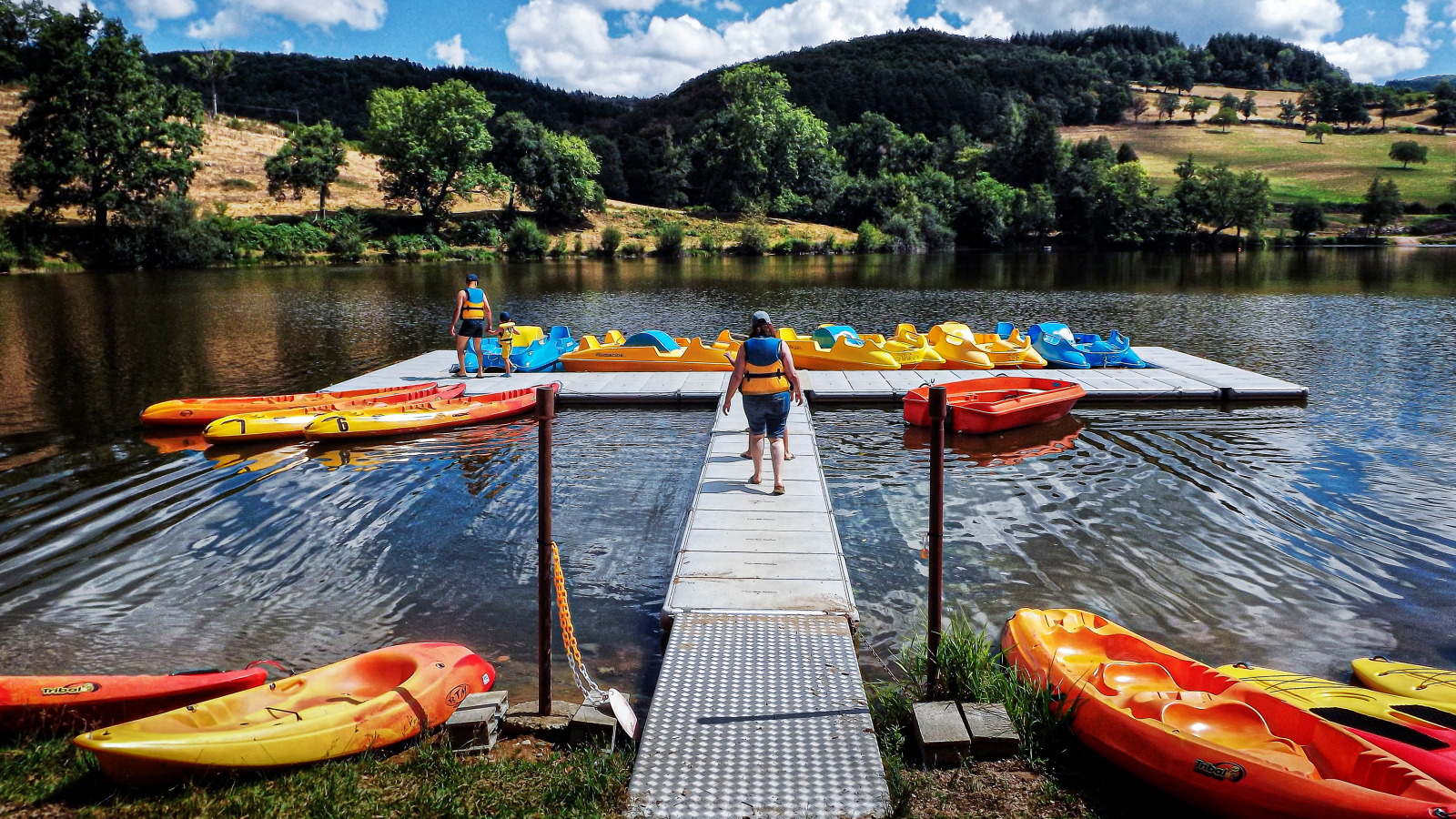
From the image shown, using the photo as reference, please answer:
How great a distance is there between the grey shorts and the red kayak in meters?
5.16

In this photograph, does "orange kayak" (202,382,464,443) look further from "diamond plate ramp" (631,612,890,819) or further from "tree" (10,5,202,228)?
"tree" (10,5,202,228)

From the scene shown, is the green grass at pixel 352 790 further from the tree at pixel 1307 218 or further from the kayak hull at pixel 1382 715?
the tree at pixel 1307 218

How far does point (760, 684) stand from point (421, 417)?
9563 millimetres

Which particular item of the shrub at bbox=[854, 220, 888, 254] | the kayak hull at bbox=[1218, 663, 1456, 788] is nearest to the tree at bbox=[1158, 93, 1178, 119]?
the shrub at bbox=[854, 220, 888, 254]

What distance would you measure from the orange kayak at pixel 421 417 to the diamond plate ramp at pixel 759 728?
23.3ft

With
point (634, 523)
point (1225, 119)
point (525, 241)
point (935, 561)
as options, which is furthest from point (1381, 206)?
point (935, 561)

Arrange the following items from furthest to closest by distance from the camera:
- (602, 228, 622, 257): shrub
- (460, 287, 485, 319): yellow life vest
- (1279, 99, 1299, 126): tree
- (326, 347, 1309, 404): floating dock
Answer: (1279, 99, 1299, 126): tree
(602, 228, 622, 257): shrub
(460, 287, 485, 319): yellow life vest
(326, 347, 1309, 404): floating dock

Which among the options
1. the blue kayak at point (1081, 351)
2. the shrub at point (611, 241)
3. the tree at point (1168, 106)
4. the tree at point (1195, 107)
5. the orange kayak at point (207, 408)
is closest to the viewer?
the orange kayak at point (207, 408)

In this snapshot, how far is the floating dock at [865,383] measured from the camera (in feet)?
49.9

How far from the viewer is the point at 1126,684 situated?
524 centimetres

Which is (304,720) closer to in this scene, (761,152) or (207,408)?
(207,408)

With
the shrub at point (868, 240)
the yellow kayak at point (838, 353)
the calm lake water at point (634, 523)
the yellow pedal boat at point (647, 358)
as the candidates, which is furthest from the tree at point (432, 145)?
Result: the yellow kayak at point (838, 353)

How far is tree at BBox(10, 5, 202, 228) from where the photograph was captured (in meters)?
50.1

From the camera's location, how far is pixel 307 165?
6238 centimetres
